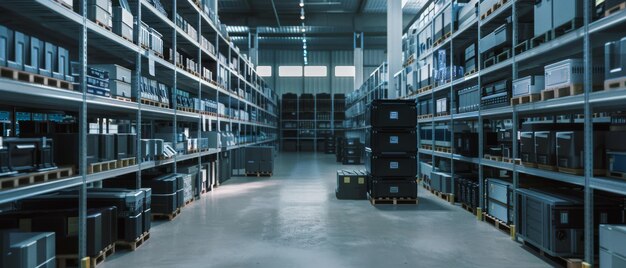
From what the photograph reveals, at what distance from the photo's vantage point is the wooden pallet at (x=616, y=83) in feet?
11.0

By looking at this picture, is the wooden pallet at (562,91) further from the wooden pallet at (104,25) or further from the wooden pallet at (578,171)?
the wooden pallet at (104,25)

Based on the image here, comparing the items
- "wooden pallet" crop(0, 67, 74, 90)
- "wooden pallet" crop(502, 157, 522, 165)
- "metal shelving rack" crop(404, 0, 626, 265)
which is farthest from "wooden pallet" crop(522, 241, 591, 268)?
"wooden pallet" crop(0, 67, 74, 90)

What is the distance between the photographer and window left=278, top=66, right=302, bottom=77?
29703mm

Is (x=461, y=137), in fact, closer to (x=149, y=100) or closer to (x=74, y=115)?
(x=149, y=100)

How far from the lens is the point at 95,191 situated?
5.18 m

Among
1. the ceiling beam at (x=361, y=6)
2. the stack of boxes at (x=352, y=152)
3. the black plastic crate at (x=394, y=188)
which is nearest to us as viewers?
the black plastic crate at (x=394, y=188)

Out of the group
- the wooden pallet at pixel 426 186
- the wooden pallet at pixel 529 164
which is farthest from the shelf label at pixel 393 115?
the wooden pallet at pixel 529 164

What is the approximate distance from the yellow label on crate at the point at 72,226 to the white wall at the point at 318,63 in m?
25.9

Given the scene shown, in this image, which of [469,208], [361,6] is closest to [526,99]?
[469,208]

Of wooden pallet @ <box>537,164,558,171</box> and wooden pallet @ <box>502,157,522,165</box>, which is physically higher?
wooden pallet @ <box>502,157,522,165</box>

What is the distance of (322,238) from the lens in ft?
17.7

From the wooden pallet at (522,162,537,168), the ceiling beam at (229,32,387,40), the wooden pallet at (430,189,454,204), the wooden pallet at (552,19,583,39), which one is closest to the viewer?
the wooden pallet at (552,19,583,39)

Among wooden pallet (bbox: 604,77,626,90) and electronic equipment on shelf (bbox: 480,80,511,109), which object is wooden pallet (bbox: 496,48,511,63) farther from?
wooden pallet (bbox: 604,77,626,90)

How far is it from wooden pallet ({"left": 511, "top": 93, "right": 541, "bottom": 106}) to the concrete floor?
1.83 metres
